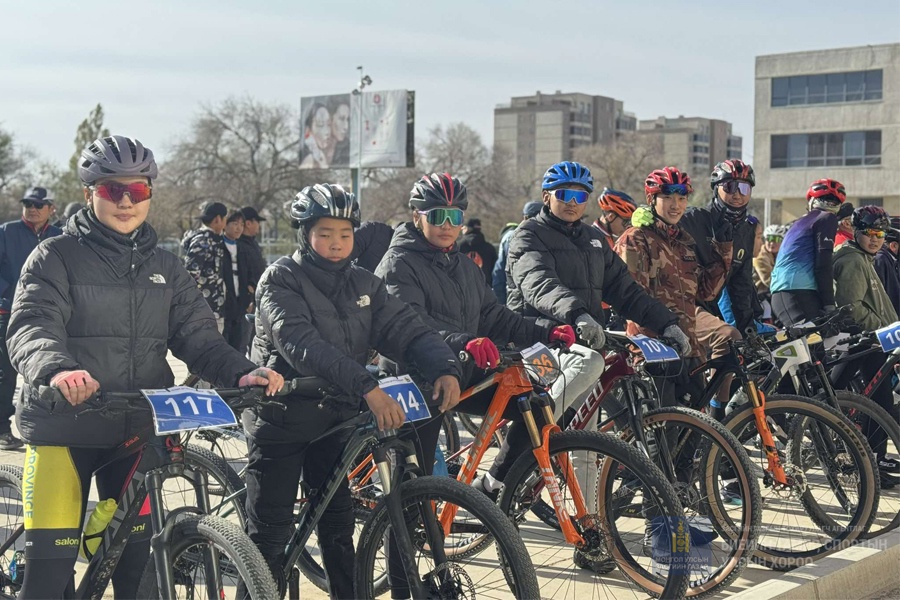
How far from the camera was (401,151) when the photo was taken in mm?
50250

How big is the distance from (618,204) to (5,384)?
483 centimetres

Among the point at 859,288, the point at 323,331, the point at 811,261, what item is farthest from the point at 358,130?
the point at 323,331

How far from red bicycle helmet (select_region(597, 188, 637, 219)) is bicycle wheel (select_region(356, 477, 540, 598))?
5.14m

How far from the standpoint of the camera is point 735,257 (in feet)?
23.0

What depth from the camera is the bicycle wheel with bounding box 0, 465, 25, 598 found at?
4262 mm


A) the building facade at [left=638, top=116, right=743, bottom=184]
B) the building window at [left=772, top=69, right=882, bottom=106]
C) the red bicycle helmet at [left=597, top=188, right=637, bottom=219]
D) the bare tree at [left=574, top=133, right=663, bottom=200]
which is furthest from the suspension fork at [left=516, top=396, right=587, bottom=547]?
the building facade at [left=638, top=116, right=743, bottom=184]

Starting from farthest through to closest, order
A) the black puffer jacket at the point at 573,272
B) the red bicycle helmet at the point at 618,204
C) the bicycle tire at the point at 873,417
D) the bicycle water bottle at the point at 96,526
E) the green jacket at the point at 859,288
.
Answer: the red bicycle helmet at the point at 618,204, the green jacket at the point at 859,288, the bicycle tire at the point at 873,417, the black puffer jacket at the point at 573,272, the bicycle water bottle at the point at 96,526

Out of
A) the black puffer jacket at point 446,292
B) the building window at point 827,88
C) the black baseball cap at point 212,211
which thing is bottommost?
the black puffer jacket at point 446,292

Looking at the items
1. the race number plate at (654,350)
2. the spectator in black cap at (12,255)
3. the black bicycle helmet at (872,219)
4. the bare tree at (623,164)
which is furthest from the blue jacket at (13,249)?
the bare tree at (623,164)

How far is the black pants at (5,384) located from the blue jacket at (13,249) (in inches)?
7.1

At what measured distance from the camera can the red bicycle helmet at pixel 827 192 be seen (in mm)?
7543

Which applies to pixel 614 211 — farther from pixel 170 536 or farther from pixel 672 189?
pixel 170 536

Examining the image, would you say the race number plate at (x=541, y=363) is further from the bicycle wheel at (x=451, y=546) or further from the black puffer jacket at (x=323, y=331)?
the bicycle wheel at (x=451, y=546)

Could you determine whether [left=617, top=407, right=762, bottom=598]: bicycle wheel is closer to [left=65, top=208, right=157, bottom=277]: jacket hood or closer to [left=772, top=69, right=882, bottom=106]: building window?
[left=65, top=208, right=157, bottom=277]: jacket hood
